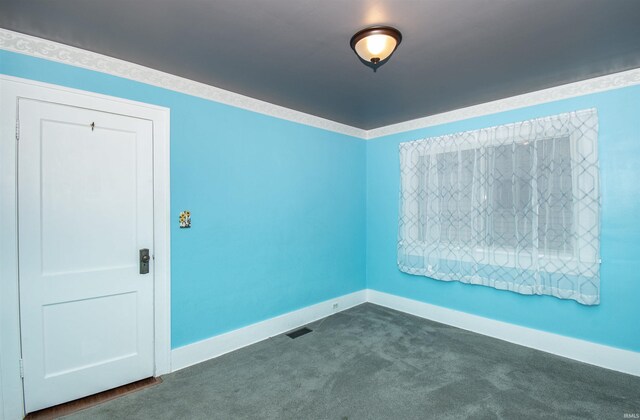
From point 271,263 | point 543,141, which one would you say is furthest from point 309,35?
point 543,141

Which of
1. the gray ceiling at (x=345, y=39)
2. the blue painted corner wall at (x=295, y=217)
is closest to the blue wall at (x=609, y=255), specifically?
the blue painted corner wall at (x=295, y=217)

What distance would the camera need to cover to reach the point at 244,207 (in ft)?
10.2

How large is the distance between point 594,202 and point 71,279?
4.30 meters

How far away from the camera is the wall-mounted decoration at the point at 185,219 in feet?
8.75

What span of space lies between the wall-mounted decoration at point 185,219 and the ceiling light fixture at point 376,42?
1.93 meters

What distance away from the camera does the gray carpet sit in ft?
6.84

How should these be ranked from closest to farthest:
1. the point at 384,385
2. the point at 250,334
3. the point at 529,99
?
the point at 384,385
the point at 529,99
the point at 250,334

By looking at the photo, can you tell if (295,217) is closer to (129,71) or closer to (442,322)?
(129,71)

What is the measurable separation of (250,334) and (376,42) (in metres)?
2.86

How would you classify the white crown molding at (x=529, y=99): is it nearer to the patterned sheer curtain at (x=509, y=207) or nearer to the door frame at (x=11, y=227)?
the patterned sheer curtain at (x=509, y=207)

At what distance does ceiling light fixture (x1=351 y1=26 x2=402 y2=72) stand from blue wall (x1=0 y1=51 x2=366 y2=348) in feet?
5.01

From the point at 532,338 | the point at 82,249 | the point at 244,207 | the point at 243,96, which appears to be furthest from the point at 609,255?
the point at 82,249

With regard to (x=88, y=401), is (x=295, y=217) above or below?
above

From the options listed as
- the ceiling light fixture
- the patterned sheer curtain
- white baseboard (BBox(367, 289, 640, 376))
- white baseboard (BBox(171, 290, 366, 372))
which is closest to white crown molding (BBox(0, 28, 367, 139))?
the ceiling light fixture
